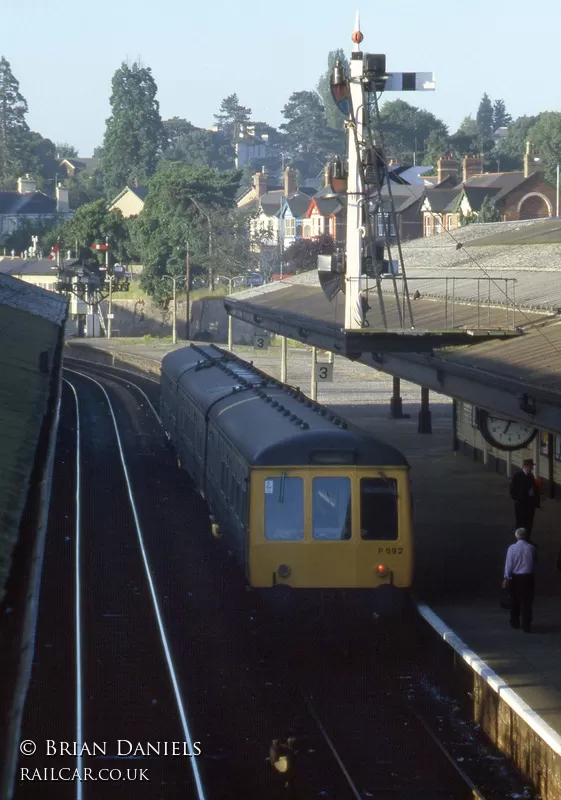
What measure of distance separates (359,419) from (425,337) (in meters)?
18.0

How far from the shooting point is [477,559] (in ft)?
60.2

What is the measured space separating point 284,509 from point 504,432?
733 cm

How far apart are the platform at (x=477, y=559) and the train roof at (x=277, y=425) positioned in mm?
2425

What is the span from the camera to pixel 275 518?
1393cm

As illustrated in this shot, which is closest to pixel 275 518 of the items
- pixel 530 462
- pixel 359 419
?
pixel 530 462

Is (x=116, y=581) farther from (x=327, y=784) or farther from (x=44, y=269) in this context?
(x=44, y=269)

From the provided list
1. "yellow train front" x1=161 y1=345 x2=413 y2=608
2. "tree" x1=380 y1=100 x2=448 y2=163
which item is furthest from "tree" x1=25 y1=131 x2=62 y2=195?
"yellow train front" x1=161 y1=345 x2=413 y2=608

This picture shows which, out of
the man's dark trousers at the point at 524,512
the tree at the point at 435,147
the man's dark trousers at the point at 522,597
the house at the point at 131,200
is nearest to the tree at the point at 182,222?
the house at the point at 131,200

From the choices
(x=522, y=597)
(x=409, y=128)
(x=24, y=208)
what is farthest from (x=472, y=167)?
(x=522, y=597)

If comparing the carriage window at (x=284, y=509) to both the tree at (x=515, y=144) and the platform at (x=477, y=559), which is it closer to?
the platform at (x=477, y=559)

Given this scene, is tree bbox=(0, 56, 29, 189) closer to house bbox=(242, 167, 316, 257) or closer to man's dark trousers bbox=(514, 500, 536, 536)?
house bbox=(242, 167, 316, 257)

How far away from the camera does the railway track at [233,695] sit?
33.3 feet

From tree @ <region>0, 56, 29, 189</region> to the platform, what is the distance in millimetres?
133417

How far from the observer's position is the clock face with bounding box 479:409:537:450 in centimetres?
1980
